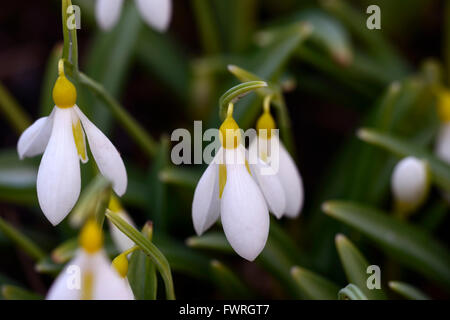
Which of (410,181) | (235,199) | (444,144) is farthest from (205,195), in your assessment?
(444,144)

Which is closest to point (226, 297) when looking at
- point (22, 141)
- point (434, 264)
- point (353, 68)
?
point (434, 264)

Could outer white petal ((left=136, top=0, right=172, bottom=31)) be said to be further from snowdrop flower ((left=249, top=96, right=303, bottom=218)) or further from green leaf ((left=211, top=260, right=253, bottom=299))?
green leaf ((left=211, top=260, right=253, bottom=299))

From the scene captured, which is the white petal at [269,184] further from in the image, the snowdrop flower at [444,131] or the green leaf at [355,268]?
the snowdrop flower at [444,131]

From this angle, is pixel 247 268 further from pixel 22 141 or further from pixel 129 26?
pixel 22 141

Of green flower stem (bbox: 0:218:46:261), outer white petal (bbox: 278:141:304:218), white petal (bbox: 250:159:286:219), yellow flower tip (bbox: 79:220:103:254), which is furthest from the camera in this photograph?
green flower stem (bbox: 0:218:46:261)

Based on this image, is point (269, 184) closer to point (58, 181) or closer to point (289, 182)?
point (289, 182)

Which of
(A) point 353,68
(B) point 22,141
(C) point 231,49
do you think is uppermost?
(C) point 231,49

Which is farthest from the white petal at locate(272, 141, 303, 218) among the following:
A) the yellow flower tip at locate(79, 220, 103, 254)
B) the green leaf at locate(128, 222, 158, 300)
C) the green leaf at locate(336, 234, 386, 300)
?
the yellow flower tip at locate(79, 220, 103, 254)

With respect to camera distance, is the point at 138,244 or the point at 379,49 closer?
the point at 138,244
